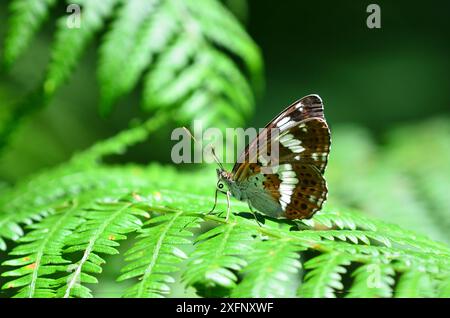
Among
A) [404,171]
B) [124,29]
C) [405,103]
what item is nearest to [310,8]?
[405,103]

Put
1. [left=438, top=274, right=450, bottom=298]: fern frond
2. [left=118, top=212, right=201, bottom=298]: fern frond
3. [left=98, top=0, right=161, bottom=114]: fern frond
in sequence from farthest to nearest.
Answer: [left=98, top=0, right=161, bottom=114]: fern frond → [left=118, top=212, right=201, bottom=298]: fern frond → [left=438, top=274, right=450, bottom=298]: fern frond

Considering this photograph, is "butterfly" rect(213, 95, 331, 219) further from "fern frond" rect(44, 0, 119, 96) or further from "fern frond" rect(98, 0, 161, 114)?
"fern frond" rect(44, 0, 119, 96)

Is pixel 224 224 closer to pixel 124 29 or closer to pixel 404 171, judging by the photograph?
pixel 124 29

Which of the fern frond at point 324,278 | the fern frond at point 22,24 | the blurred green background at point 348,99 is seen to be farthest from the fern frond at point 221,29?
the fern frond at point 324,278

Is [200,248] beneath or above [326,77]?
beneath

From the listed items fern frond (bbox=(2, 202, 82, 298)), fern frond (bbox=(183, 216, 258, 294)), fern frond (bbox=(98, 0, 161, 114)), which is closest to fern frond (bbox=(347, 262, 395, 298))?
fern frond (bbox=(183, 216, 258, 294))

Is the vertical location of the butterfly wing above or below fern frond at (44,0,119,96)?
below
